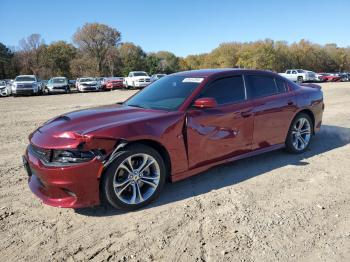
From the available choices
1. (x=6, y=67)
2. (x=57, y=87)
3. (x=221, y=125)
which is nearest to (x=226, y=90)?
(x=221, y=125)

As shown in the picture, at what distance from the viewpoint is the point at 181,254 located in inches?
119

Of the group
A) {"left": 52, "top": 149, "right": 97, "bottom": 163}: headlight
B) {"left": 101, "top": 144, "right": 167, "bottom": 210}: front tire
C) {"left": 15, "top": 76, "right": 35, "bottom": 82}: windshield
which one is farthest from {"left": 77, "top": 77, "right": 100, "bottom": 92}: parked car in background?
{"left": 52, "top": 149, "right": 97, "bottom": 163}: headlight

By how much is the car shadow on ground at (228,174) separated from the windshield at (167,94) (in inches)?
42.9

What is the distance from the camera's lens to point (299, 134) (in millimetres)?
5949

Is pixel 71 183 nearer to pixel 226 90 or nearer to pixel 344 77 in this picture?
pixel 226 90

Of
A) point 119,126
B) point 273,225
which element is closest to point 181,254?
point 273,225

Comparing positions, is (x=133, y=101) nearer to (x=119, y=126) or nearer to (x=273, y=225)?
(x=119, y=126)

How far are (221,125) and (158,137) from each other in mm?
1012

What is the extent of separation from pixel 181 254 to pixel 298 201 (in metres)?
1.75

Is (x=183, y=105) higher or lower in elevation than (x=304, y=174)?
higher

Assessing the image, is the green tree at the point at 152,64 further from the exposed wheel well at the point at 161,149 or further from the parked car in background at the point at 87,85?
the exposed wheel well at the point at 161,149

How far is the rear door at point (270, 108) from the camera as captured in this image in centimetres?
511

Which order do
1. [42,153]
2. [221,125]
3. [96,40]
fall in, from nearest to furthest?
1. [42,153]
2. [221,125]
3. [96,40]

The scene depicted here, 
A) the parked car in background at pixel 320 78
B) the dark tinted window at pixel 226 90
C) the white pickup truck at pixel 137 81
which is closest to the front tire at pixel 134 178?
the dark tinted window at pixel 226 90
